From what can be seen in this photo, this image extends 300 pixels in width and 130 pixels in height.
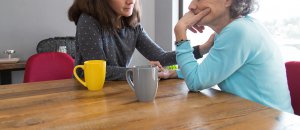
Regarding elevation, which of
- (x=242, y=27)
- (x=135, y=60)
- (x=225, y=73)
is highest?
(x=242, y=27)

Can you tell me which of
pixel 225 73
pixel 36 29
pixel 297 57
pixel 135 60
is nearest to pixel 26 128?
pixel 225 73

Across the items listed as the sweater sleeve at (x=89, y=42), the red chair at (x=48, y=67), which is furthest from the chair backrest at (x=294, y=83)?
the red chair at (x=48, y=67)

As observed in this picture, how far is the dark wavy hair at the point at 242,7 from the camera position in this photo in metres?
1.11

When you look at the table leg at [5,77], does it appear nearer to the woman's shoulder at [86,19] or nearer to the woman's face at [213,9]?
the woman's shoulder at [86,19]

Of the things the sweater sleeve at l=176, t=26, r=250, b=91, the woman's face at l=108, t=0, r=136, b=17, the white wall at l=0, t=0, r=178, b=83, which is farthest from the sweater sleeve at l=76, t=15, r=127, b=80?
the white wall at l=0, t=0, r=178, b=83

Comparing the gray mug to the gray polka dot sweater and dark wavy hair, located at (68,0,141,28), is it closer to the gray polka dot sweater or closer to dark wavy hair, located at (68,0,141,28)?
the gray polka dot sweater

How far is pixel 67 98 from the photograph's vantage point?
3.23 feet

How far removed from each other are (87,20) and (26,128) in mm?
787

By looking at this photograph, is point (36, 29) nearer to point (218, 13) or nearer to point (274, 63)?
point (218, 13)

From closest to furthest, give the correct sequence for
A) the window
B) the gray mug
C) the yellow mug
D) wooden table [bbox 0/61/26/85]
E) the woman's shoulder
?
1. the gray mug
2. the yellow mug
3. the woman's shoulder
4. the window
5. wooden table [bbox 0/61/26/85]

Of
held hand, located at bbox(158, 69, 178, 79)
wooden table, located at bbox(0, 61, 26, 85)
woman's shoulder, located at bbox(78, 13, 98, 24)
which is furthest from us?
wooden table, located at bbox(0, 61, 26, 85)

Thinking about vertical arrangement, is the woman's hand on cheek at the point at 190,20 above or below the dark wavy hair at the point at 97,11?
below

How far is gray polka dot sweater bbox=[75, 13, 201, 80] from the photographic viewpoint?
135 centimetres

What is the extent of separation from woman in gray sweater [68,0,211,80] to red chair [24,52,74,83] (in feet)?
0.82
